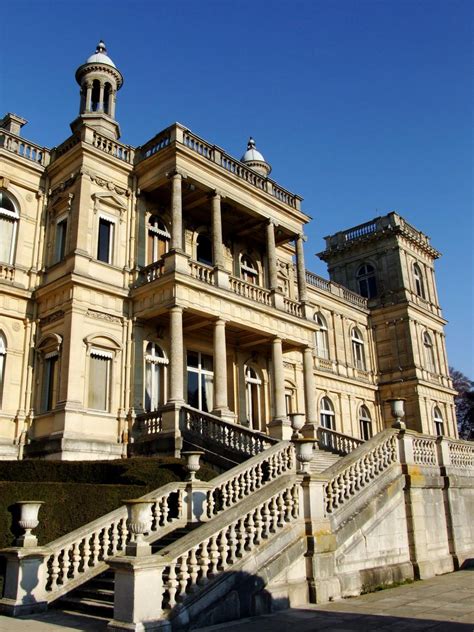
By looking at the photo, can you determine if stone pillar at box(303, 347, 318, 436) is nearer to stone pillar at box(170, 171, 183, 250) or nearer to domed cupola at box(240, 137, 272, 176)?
stone pillar at box(170, 171, 183, 250)

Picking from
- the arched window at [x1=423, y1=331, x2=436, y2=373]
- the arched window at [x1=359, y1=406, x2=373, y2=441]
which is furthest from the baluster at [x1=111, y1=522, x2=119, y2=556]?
the arched window at [x1=423, y1=331, x2=436, y2=373]

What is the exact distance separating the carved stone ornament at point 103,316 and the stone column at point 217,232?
393 cm

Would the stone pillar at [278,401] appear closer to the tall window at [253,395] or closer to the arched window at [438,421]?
the tall window at [253,395]

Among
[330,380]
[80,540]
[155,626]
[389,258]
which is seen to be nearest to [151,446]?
[80,540]

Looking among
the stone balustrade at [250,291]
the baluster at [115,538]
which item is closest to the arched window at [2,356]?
the stone balustrade at [250,291]

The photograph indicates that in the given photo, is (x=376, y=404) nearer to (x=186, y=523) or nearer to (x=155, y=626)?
(x=186, y=523)

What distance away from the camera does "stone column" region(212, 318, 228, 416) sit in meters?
18.9

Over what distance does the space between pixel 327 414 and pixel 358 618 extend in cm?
2480

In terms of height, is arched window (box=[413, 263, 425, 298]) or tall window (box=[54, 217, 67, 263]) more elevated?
arched window (box=[413, 263, 425, 298])

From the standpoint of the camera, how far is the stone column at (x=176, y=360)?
17.9m

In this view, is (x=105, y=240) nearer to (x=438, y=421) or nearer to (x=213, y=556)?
(x=213, y=556)

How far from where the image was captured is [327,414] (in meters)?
33.2

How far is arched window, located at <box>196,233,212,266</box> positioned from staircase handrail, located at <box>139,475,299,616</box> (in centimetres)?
1426

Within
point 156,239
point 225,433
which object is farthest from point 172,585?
point 156,239
